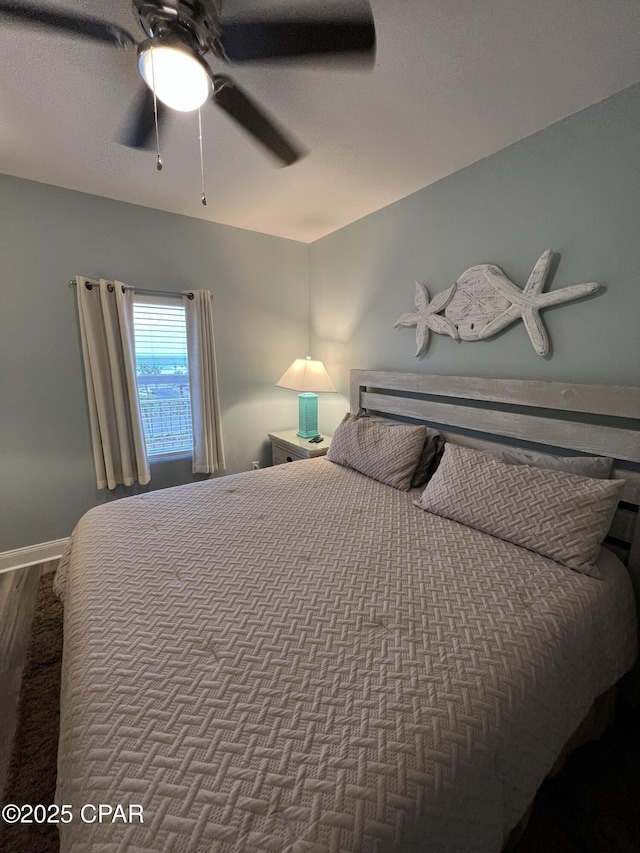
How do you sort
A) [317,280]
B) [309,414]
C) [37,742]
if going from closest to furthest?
[37,742], [309,414], [317,280]

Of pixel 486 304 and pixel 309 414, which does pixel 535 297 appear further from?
pixel 309 414

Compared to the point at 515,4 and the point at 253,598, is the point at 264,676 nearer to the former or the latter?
the point at 253,598

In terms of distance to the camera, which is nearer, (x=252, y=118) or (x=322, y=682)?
(x=322, y=682)

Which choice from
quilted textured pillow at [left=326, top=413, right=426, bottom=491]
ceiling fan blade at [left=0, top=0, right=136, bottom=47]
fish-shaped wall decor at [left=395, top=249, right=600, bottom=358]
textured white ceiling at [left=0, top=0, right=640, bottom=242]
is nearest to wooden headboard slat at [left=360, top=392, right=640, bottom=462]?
quilted textured pillow at [left=326, top=413, right=426, bottom=491]

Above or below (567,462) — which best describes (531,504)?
below

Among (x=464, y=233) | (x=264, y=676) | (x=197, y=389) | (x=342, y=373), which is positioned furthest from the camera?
(x=342, y=373)

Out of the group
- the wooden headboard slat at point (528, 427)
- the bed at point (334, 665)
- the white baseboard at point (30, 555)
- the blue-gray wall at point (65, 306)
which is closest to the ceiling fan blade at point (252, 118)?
the blue-gray wall at point (65, 306)

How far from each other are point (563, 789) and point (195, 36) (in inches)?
106

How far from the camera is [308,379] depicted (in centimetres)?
280

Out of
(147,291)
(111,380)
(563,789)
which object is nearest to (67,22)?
(147,291)

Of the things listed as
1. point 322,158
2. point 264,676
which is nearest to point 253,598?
point 264,676

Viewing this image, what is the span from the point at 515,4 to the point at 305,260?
7.88 ft

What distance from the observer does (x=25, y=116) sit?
1552mm

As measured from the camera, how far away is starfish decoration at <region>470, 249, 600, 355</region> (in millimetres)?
1558
